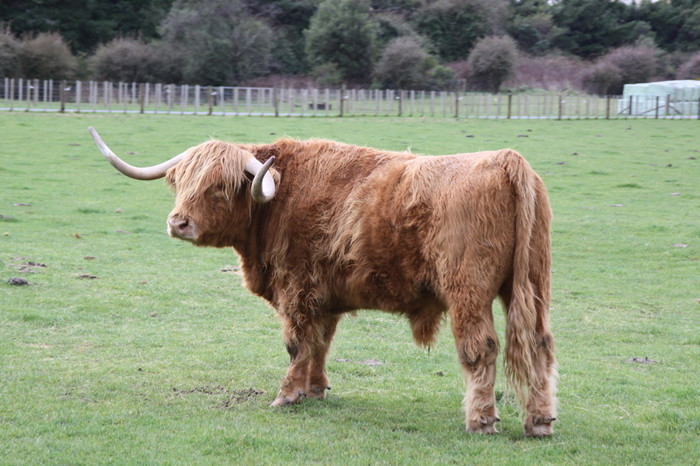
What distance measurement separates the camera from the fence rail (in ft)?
119

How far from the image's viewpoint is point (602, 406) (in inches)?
227

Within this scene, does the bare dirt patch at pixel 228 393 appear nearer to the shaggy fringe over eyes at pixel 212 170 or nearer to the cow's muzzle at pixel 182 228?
the cow's muzzle at pixel 182 228

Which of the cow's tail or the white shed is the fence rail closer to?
the white shed

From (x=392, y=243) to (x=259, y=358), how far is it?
211 cm

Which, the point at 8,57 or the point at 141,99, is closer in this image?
the point at 141,99

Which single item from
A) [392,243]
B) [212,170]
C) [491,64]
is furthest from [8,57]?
[392,243]

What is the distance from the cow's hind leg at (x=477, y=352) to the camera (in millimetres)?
4906

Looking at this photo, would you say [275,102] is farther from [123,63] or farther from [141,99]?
[123,63]

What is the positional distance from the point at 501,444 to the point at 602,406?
4.17ft

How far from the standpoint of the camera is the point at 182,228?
5648 mm

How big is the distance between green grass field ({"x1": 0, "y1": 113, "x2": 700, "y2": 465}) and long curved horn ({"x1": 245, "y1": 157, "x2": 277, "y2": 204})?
1417 millimetres

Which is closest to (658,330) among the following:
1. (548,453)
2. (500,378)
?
(500,378)

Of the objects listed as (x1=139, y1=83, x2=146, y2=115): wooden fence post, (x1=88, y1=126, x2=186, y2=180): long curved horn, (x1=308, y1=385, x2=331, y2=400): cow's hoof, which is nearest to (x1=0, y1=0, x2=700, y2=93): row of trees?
(x1=139, y1=83, x2=146, y2=115): wooden fence post

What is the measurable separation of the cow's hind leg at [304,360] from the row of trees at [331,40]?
41.2 m
